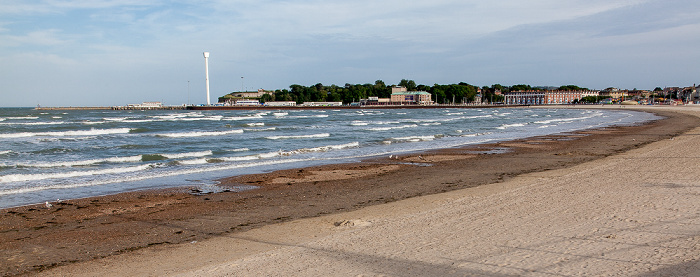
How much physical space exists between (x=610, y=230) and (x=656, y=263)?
139cm

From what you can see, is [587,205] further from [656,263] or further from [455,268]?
[455,268]

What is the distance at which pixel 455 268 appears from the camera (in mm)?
5043

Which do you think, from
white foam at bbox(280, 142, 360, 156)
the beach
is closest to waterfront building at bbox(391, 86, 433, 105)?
white foam at bbox(280, 142, 360, 156)

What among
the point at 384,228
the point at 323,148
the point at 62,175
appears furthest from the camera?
the point at 323,148

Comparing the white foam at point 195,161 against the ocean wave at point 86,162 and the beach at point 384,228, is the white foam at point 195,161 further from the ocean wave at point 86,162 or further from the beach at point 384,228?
the beach at point 384,228

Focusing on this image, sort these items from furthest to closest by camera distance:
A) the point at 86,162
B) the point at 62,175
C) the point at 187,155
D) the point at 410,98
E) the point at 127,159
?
the point at 410,98 < the point at 187,155 < the point at 127,159 < the point at 86,162 < the point at 62,175

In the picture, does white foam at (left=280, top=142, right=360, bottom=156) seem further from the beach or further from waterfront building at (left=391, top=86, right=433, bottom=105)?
waterfront building at (left=391, top=86, right=433, bottom=105)

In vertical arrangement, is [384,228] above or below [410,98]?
below

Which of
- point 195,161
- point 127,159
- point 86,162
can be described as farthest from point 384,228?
point 127,159

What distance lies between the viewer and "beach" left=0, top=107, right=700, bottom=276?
5297mm

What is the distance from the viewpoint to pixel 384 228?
23.0ft

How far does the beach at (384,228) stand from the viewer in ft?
17.4

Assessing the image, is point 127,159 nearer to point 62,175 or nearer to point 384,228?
point 62,175

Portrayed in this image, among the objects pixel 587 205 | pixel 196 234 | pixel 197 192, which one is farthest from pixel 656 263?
pixel 197 192
